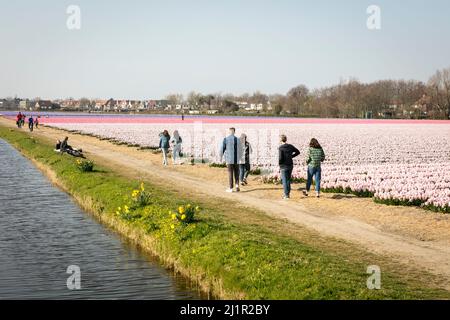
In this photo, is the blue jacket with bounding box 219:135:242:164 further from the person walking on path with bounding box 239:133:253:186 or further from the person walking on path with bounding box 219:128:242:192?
the person walking on path with bounding box 239:133:253:186

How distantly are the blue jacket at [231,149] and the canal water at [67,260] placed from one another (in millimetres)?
5830

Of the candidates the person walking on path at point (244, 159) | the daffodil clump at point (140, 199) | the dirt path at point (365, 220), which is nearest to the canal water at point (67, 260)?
the daffodil clump at point (140, 199)

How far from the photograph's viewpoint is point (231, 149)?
23438mm

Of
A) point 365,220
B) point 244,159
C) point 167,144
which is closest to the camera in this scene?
point 365,220

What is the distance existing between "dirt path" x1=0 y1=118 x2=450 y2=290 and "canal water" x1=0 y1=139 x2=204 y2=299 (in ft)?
15.7

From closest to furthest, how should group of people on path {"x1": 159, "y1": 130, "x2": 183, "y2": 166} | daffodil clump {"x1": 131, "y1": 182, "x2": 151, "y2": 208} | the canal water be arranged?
the canal water < daffodil clump {"x1": 131, "y1": 182, "x2": 151, "y2": 208} < group of people on path {"x1": 159, "y1": 130, "x2": 183, "y2": 166}

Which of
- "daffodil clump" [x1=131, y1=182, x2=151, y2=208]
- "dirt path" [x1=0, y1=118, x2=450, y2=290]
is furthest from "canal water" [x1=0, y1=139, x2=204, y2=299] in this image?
"dirt path" [x1=0, y1=118, x2=450, y2=290]

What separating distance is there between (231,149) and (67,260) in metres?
9.24

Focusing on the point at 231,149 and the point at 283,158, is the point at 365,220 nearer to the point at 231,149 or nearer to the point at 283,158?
the point at 283,158

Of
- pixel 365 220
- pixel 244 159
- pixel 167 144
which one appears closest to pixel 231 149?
pixel 244 159

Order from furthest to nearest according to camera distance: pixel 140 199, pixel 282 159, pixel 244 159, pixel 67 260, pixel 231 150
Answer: pixel 244 159 < pixel 231 150 < pixel 282 159 < pixel 140 199 < pixel 67 260

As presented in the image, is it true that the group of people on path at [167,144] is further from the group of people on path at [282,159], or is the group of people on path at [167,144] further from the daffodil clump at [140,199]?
the daffodil clump at [140,199]

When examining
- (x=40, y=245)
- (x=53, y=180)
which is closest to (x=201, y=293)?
(x=40, y=245)

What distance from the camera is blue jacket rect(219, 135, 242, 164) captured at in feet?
76.7
